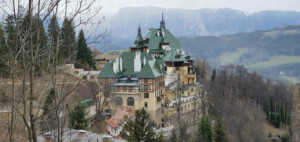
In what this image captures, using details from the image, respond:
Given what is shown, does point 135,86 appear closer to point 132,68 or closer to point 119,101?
point 119,101

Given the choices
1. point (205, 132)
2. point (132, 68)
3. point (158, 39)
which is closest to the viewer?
point (205, 132)

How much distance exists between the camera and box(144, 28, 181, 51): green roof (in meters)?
56.3

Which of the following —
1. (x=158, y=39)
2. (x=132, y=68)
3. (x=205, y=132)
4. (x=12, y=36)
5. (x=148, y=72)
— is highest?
(x=158, y=39)

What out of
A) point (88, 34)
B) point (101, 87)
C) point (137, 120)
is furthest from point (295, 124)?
point (88, 34)

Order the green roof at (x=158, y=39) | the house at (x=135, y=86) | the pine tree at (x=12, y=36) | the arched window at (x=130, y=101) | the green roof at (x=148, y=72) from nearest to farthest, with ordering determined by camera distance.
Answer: the pine tree at (x=12, y=36), the green roof at (x=148, y=72), the house at (x=135, y=86), the arched window at (x=130, y=101), the green roof at (x=158, y=39)

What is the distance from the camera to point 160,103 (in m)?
41.9

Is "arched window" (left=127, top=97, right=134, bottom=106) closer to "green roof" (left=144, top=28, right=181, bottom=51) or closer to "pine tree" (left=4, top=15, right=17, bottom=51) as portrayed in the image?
"green roof" (left=144, top=28, right=181, bottom=51)

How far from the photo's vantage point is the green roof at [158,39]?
56266mm

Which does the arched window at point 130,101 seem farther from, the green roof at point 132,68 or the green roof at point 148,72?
the green roof at point 132,68

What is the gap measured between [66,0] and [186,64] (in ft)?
144

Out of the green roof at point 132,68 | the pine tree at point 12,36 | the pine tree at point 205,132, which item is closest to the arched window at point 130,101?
the green roof at point 132,68

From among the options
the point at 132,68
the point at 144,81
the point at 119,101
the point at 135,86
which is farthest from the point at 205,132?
the point at 132,68

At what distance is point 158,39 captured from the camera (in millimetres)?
57500

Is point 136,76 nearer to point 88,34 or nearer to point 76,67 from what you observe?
point 76,67
